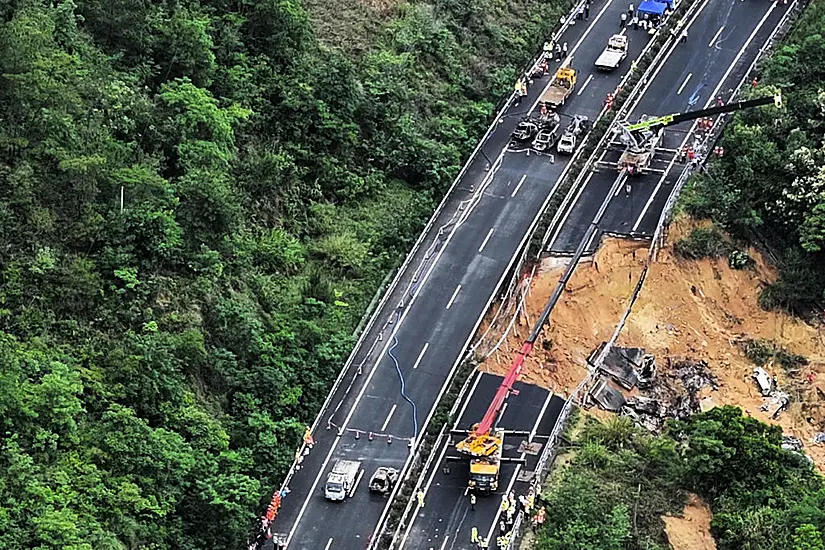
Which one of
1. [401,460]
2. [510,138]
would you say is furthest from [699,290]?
[401,460]

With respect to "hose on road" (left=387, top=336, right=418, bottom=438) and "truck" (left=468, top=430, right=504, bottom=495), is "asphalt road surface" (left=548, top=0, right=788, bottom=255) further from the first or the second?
"truck" (left=468, top=430, right=504, bottom=495)

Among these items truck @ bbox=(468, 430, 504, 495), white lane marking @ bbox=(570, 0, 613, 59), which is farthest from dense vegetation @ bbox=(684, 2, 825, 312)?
truck @ bbox=(468, 430, 504, 495)

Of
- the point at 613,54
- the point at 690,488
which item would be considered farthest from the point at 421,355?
the point at 613,54

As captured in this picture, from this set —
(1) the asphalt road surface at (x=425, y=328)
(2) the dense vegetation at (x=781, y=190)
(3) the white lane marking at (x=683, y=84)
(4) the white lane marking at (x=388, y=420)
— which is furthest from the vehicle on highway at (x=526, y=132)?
(4) the white lane marking at (x=388, y=420)

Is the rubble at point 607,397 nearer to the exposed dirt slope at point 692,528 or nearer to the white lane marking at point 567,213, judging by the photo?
the exposed dirt slope at point 692,528

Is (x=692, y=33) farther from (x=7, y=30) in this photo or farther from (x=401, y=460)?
(x=7, y=30)

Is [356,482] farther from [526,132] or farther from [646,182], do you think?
[526,132]
